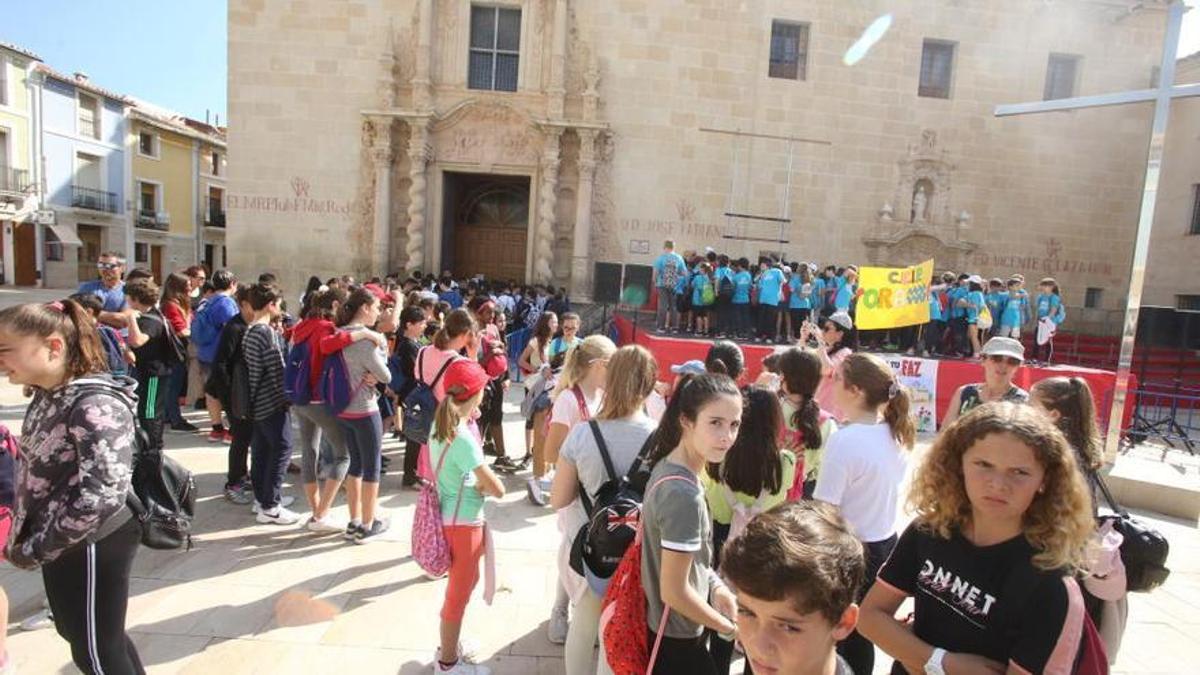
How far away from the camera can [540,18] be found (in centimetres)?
1529

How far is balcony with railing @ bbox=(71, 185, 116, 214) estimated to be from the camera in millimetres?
30891

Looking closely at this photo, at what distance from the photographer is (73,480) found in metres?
2.27

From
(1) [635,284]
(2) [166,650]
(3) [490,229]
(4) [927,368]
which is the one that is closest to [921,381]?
(4) [927,368]

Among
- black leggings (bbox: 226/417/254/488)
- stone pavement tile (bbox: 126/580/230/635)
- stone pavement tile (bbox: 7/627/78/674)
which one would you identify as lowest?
stone pavement tile (bbox: 7/627/78/674)

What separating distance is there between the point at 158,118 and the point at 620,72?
3188 cm

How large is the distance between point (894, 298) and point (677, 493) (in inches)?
325

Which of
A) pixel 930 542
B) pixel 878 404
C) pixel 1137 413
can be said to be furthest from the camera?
pixel 1137 413

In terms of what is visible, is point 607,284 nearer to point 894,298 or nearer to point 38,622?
point 894,298

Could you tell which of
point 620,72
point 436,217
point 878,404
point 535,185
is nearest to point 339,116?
point 436,217

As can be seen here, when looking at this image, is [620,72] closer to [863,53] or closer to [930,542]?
[863,53]

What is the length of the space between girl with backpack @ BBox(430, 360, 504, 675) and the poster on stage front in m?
8.70

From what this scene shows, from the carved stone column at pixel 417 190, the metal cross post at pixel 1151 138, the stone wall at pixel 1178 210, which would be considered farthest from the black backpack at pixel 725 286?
the stone wall at pixel 1178 210

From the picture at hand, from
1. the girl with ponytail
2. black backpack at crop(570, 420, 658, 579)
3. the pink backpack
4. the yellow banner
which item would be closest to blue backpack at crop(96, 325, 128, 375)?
the pink backpack

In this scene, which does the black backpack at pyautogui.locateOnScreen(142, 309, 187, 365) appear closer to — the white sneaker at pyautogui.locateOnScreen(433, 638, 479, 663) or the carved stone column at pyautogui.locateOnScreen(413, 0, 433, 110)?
the white sneaker at pyautogui.locateOnScreen(433, 638, 479, 663)
